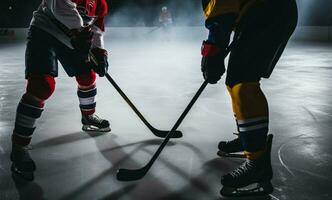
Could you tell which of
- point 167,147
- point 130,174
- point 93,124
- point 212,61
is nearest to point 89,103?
point 93,124

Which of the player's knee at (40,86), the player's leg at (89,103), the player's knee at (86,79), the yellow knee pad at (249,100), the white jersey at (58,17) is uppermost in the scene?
the white jersey at (58,17)

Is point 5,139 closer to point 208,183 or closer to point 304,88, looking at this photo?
point 208,183

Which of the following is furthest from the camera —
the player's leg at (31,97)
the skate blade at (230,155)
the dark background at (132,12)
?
the dark background at (132,12)

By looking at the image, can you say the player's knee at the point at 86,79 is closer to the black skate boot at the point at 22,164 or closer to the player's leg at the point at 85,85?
the player's leg at the point at 85,85

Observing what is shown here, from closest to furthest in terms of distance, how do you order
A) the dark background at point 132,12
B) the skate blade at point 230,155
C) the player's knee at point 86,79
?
the skate blade at point 230,155, the player's knee at point 86,79, the dark background at point 132,12

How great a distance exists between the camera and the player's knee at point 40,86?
214 centimetres

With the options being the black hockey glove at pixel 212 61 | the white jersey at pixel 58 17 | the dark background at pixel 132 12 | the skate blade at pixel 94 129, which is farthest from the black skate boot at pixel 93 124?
the dark background at pixel 132 12

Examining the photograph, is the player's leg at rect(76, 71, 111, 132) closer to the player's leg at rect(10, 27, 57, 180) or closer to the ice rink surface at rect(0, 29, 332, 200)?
the ice rink surface at rect(0, 29, 332, 200)

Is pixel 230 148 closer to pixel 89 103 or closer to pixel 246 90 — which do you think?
pixel 246 90

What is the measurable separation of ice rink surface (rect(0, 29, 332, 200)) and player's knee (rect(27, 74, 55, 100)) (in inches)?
16.6

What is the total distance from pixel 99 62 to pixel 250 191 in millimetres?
1337

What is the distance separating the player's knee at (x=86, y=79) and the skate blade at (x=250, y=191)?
1.42 meters

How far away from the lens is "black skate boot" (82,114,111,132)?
2.94m

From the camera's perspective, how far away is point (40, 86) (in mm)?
2146
